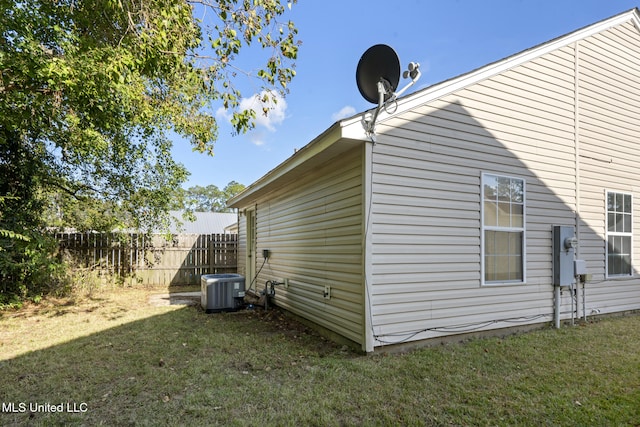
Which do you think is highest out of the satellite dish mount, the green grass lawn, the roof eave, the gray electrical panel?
the satellite dish mount

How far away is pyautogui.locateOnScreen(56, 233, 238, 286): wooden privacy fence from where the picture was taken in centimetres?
970

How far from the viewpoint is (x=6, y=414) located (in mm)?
2803

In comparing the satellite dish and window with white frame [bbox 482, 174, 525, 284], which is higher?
the satellite dish

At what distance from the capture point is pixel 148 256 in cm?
1101

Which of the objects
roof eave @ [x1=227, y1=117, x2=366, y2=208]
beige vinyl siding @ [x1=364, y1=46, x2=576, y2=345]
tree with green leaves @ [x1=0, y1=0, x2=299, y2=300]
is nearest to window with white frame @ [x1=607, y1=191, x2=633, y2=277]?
beige vinyl siding @ [x1=364, y1=46, x2=576, y2=345]

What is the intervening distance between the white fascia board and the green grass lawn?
2948 mm

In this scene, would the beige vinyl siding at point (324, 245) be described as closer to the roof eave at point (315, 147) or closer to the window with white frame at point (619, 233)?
the roof eave at point (315, 147)

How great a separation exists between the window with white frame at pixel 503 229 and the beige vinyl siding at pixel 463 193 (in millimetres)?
128

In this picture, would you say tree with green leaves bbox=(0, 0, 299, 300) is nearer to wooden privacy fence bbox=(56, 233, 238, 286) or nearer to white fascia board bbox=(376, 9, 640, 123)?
white fascia board bbox=(376, 9, 640, 123)

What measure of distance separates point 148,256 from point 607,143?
12.1m

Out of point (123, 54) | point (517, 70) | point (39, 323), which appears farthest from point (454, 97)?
point (39, 323)

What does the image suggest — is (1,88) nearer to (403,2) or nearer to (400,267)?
(400,267)

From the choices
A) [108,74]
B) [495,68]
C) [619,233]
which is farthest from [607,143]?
[108,74]

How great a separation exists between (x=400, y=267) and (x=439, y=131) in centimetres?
194
